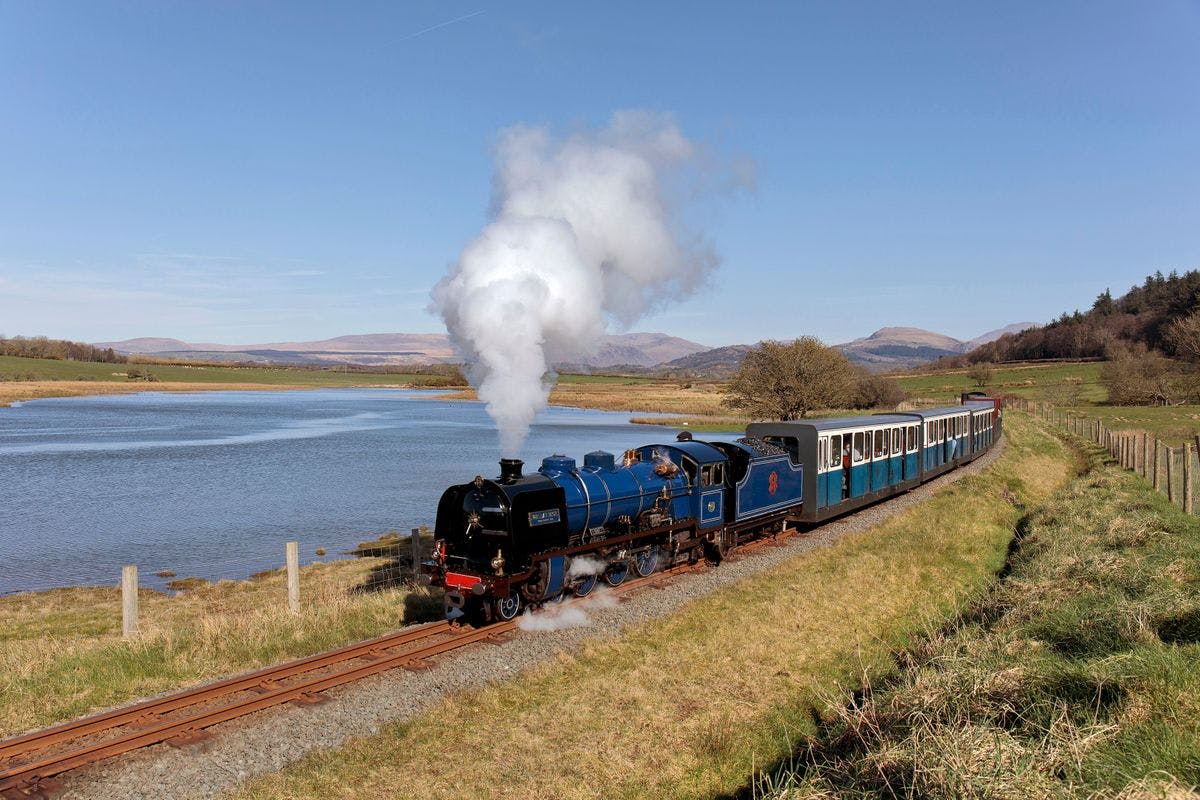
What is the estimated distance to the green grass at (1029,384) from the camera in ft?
267

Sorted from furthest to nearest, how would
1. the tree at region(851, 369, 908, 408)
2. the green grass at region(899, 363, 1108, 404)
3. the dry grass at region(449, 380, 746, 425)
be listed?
the dry grass at region(449, 380, 746, 425)
the green grass at region(899, 363, 1108, 404)
the tree at region(851, 369, 908, 408)

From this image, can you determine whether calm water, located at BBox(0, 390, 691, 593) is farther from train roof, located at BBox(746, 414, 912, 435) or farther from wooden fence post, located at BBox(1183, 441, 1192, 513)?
wooden fence post, located at BBox(1183, 441, 1192, 513)

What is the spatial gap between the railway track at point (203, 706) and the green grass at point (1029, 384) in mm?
78087

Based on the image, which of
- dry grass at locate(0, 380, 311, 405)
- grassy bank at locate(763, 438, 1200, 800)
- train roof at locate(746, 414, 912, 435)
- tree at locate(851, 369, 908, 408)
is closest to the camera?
Answer: grassy bank at locate(763, 438, 1200, 800)

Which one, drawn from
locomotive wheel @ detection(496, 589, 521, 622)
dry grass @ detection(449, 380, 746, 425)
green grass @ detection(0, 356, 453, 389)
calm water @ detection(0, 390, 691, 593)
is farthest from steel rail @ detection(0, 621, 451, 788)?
green grass @ detection(0, 356, 453, 389)

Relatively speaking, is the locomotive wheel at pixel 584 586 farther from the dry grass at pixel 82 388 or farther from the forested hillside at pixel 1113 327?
the dry grass at pixel 82 388

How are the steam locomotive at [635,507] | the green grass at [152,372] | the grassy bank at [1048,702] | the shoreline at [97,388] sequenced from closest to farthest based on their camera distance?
the grassy bank at [1048,702] < the steam locomotive at [635,507] < the shoreline at [97,388] < the green grass at [152,372]

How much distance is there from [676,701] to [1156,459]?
1986cm

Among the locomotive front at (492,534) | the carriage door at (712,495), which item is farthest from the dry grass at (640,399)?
the locomotive front at (492,534)

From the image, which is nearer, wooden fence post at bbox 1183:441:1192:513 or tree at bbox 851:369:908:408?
wooden fence post at bbox 1183:441:1192:513

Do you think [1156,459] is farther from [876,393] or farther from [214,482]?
[876,393]

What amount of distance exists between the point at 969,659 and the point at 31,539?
31712mm

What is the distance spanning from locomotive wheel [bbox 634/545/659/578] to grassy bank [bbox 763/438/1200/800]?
5624mm

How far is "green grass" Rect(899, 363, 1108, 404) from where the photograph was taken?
81438mm
